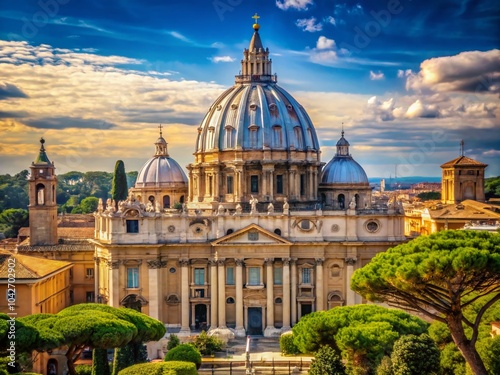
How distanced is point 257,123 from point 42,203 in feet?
66.6

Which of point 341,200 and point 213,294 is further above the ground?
point 341,200

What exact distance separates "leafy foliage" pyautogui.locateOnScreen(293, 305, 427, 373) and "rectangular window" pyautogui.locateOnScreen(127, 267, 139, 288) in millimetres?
18264

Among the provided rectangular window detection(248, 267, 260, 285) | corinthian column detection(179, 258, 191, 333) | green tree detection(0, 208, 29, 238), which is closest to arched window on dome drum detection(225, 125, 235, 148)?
corinthian column detection(179, 258, 191, 333)

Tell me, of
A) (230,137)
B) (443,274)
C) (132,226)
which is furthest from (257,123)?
(443,274)

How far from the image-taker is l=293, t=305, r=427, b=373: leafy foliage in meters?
39.1

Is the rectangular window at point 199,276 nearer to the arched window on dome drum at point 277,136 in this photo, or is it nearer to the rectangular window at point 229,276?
the rectangular window at point 229,276

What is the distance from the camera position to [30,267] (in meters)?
54.5

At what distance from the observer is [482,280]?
30578 millimetres

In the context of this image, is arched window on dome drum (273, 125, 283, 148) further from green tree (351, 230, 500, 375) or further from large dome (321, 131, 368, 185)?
green tree (351, 230, 500, 375)

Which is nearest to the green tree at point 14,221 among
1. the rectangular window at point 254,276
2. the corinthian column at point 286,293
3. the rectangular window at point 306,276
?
the rectangular window at point 254,276

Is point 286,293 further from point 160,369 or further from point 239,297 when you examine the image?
point 160,369

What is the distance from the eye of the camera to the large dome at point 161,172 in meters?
71.8

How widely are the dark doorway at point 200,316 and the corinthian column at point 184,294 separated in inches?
44.3

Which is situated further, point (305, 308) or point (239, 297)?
point (305, 308)
